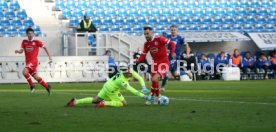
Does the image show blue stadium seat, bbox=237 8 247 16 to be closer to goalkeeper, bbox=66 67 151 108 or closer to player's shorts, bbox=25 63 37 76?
player's shorts, bbox=25 63 37 76

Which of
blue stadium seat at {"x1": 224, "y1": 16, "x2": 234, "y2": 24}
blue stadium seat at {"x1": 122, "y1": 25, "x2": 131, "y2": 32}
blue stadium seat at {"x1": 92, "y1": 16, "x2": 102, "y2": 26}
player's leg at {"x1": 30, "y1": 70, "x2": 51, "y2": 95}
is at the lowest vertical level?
player's leg at {"x1": 30, "y1": 70, "x2": 51, "y2": 95}

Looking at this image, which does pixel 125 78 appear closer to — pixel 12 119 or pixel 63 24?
pixel 12 119

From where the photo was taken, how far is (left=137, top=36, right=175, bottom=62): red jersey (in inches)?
707

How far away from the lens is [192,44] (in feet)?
131

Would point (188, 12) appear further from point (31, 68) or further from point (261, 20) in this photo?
point (31, 68)

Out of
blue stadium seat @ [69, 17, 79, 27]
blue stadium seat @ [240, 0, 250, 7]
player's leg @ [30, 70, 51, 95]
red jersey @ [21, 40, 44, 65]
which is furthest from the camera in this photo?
blue stadium seat @ [240, 0, 250, 7]

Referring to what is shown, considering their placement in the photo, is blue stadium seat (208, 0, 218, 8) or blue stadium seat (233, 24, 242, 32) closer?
blue stadium seat (233, 24, 242, 32)

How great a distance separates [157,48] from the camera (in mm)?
18188

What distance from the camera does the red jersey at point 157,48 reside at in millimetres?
17959

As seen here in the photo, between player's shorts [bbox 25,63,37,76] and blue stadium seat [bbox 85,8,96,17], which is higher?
blue stadium seat [bbox 85,8,96,17]

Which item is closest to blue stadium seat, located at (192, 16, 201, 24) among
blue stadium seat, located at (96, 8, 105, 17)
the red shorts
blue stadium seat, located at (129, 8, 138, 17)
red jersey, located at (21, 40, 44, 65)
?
blue stadium seat, located at (129, 8, 138, 17)

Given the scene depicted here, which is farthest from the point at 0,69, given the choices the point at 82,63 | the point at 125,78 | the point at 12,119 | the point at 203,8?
the point at 12,119

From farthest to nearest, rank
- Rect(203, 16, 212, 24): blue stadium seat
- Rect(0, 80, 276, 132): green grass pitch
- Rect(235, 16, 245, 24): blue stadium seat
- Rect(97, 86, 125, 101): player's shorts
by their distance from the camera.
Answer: Rect(235, 16, 245, 24): blue stadium seat < Rect(203, 16, 212, 24): blue stadium seat < Rect(97, 86, 125, 101): player's shorts < Rect(0, 80, 276, 132): green grass pitch

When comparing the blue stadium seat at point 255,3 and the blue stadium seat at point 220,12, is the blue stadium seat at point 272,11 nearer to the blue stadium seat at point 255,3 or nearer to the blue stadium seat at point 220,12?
the blue stadium seat at point 255,3
